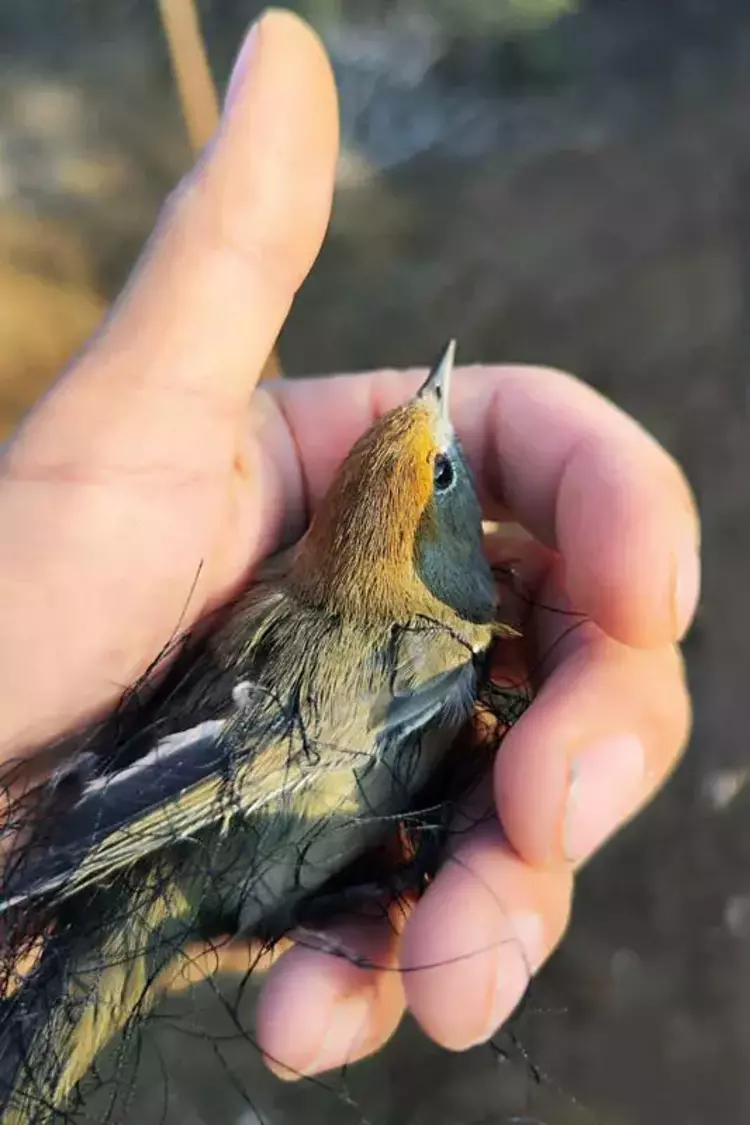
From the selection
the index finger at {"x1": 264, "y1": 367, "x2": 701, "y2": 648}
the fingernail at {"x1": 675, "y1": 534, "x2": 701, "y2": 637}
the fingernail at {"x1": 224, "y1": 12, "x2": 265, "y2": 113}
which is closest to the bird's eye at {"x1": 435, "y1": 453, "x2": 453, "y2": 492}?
the index finger at {"x1": 264, "y1": 367, "x2": 701, "y2": 648}

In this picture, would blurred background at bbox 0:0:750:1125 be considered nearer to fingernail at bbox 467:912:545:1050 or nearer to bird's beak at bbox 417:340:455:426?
fingernail at bbox 467:912:545:1050

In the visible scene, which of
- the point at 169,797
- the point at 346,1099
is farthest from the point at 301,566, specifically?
the point at 346,1099

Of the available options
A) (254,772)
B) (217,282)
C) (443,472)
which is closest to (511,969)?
(254,772)

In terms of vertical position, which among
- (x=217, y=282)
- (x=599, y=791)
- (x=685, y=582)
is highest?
(x=217, y=282)

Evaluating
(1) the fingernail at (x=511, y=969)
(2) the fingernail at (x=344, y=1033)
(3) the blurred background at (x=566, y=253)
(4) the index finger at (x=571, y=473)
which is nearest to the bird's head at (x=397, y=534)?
(4) the index finger at (x=571, y=473)

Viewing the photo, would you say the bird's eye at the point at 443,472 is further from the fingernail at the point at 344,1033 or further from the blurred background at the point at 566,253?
the blurred background at the point at 566,253

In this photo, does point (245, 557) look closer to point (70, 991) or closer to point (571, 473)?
point (571, 473)
